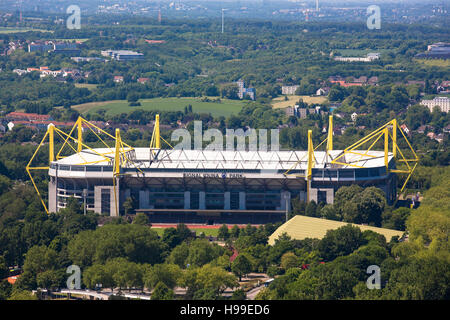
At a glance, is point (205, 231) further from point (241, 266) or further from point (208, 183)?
point (241, 266)

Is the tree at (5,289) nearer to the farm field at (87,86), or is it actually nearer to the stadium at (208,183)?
the stadium at (208,183)

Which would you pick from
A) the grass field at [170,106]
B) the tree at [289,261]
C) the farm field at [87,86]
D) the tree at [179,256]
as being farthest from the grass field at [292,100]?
the tree at [289,261]

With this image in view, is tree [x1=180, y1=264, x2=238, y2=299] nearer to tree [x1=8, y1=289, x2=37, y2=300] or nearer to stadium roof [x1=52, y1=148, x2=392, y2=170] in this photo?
tree [x1=8, y1=289, x2=37, y2=300]

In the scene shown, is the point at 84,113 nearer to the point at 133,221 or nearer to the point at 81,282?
the point at 133,221

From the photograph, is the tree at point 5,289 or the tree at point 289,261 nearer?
the tree at point 5,289

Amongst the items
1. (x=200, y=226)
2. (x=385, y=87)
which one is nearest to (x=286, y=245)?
(x=200, y=226)

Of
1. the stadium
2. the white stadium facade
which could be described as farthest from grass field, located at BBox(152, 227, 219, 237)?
the white stadium facade

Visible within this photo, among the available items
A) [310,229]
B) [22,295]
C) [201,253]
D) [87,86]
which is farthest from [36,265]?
[87,86]
